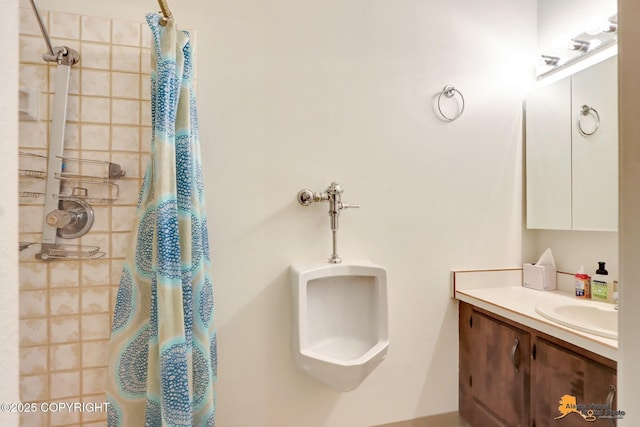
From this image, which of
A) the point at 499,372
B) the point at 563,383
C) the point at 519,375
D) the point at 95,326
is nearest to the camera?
the point at 563,383

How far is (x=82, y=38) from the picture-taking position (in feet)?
4.48

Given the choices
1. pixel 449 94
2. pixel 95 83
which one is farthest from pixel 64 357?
pixel 449 94

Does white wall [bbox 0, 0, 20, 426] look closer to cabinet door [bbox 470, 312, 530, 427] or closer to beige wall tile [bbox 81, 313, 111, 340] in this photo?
beige wall tile [bbox 81, 313, 111, 340]

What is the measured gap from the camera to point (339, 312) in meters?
1.65

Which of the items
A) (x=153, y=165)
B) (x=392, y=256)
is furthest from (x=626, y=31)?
(x=392, y=256)

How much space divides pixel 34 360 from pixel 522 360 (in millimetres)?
2017

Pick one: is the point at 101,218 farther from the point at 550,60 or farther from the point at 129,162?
the point at 550,60

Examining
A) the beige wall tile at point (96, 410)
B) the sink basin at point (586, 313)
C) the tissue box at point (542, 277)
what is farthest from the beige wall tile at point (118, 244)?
the tissue box at point (542, 277)

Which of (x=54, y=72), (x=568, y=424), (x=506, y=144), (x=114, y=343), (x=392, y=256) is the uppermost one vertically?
(x=54, y=72)

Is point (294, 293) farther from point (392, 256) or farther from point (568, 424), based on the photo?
point (568, 424)

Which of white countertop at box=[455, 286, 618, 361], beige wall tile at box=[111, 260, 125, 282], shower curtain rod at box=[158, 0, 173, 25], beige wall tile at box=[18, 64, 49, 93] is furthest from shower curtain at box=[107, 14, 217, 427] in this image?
white countertop at box=[455, 286, 618, 361]

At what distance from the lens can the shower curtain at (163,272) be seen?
3.48 ft

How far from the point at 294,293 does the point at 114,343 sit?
731 mm

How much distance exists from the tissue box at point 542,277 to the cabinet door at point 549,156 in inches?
9.2
